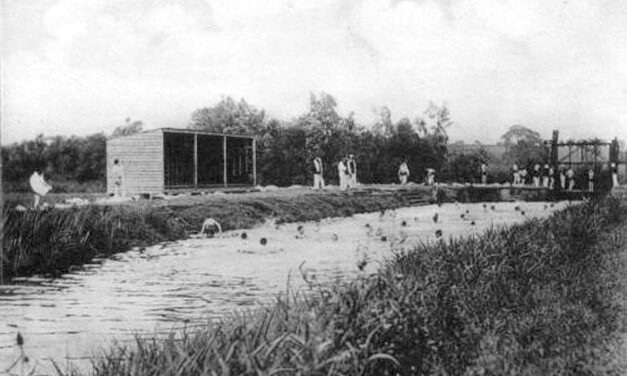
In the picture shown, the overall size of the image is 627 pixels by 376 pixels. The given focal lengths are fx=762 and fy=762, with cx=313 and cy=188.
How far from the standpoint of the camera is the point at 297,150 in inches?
877

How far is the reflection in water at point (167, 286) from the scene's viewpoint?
6.08 meters

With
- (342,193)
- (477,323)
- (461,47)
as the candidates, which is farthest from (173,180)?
(477,323)

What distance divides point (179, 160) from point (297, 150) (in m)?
3.86

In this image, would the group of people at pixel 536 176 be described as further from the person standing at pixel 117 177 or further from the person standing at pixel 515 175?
the person standing at pixel 117 177

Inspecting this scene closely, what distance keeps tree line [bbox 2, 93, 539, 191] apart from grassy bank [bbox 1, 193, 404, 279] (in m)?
2.03

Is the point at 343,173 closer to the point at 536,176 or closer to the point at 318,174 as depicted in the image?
the point at 318,174

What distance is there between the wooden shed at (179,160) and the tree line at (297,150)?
590 millimetres

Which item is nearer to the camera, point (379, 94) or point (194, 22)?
point (194, 22)

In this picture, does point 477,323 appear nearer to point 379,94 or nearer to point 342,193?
point 379,94

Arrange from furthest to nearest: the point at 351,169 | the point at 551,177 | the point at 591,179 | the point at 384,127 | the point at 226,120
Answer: the point at 351,169, the point at 226,120, the point at 551,177, the point at 591,179, the point at 384,127

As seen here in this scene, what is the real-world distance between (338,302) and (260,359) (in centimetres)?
106

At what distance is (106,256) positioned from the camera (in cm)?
1041

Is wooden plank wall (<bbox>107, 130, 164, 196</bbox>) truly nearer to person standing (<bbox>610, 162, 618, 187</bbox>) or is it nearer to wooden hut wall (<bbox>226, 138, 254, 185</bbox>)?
wooden hut wall (<bbox>226, 138, 254, 185</bbox>)

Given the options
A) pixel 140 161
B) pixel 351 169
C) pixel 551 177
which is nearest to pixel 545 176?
pixel 551 177
